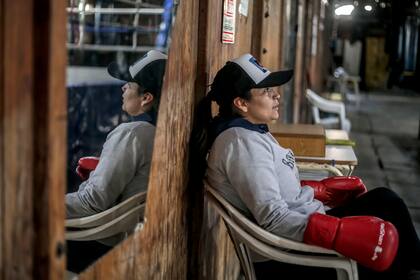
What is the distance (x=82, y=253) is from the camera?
1443 mm

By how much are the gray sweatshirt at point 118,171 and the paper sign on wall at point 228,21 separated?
0.95m

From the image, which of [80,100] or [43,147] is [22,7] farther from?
[80,100]

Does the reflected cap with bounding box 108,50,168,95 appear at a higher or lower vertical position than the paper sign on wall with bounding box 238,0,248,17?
lower

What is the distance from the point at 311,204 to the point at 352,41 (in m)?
22.2

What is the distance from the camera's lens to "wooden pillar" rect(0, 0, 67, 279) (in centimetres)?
102

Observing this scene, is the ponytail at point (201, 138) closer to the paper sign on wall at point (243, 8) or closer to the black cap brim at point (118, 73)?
the black cap brim at point (118, 73)

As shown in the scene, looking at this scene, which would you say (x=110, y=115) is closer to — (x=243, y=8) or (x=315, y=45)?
(x=243, y=8)

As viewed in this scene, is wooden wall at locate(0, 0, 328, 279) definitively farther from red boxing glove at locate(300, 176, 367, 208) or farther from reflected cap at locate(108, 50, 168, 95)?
red boxing glove at locate(300, 176, 367, 208)

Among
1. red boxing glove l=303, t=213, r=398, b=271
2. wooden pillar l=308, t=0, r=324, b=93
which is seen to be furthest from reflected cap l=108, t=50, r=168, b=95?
wooden pillar l=308, t=0, r=324, b=93

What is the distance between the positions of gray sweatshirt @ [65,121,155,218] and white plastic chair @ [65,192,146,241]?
0.05 feet

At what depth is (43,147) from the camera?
1.07 meters

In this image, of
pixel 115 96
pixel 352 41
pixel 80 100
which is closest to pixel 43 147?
pixel 80 100

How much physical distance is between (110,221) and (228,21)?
1.31m

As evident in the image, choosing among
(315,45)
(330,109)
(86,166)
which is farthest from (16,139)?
(315,45)
